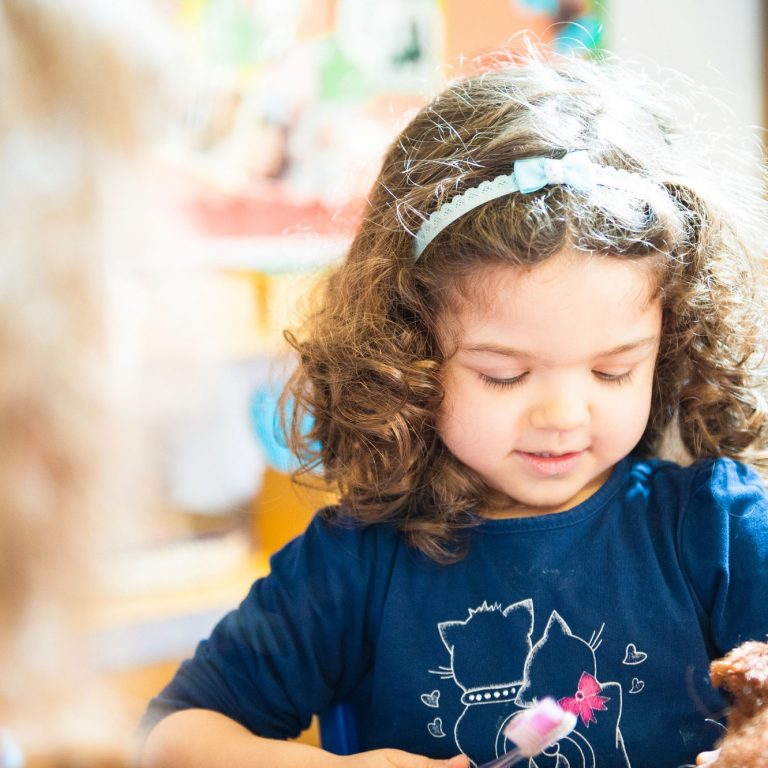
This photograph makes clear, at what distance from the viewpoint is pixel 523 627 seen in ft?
2.73

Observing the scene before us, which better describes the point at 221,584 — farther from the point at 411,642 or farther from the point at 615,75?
the point at 615,75

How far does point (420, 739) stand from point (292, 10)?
175 cm

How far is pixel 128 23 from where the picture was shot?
1.21 feet

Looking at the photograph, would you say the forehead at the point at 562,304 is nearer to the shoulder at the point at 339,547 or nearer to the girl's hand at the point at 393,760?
the shoulder at the point at 339,547

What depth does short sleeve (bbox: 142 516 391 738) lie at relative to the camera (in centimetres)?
86

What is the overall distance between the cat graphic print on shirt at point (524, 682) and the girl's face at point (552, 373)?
110 mm

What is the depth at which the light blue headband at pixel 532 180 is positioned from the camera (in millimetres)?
794

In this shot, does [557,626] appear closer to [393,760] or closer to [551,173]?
[393,760]

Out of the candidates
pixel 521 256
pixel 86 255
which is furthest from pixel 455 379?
pixel 86 255

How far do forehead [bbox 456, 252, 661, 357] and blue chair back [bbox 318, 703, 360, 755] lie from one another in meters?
0.36

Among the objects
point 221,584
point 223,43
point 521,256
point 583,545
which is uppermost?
point 223,43

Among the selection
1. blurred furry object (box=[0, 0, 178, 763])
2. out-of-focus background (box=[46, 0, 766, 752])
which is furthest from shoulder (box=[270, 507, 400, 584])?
out-of-focus background (box=[46, 0, 766, 752])

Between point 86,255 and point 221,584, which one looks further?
point 221,584

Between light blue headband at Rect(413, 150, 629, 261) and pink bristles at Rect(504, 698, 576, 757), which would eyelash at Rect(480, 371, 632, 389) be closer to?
light blue headband at Rect(413, 150, 629, 261)
